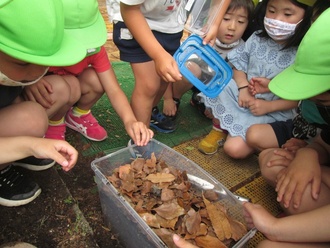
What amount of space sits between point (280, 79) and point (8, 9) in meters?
0.80

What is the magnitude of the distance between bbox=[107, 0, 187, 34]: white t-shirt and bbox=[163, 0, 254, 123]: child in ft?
1.05

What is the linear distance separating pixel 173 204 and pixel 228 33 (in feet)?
4.17

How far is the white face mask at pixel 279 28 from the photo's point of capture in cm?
153

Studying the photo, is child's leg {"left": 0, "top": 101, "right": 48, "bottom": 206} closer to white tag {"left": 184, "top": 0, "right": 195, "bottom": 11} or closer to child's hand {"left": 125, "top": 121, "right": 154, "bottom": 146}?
child's hand {"left": 125, "top": 121, "right": 154, "bottom": 146}

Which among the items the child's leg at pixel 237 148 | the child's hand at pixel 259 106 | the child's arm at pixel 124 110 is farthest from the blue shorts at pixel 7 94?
the child's hand at pixel 259 106

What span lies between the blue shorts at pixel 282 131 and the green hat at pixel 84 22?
37.6 inches

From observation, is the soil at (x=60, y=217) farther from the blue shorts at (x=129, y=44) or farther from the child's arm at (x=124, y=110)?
the blue shorts at (x=129, y=44)

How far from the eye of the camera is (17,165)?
4.27ft

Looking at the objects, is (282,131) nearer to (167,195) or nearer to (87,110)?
(167,195)

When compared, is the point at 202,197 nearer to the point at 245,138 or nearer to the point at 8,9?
the point at 245,138

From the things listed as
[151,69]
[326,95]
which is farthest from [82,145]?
[326,95]

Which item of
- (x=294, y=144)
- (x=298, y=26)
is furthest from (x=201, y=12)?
(x=294, y=144)

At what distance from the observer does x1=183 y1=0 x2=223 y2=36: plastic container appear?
165 cm

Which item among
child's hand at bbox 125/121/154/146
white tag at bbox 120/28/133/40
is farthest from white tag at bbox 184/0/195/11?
child's hand at bbox 125/121/154/146
